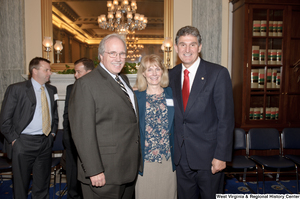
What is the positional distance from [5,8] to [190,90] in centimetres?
425

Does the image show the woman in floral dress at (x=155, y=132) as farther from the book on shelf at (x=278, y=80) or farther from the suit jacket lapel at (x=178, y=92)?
the book on shelf at (x=278, y=80)

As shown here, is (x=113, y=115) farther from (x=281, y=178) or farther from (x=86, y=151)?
(x=281, y=178)

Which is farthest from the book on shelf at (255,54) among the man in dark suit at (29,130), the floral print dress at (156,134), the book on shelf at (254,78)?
the man in dark suit at (29,130)

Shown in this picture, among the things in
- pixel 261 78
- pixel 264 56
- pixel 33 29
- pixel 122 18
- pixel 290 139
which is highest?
pixel 122 18

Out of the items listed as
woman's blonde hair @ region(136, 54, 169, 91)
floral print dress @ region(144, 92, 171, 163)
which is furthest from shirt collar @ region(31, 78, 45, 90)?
floral print dress @ region(144, 92, 171, 163)

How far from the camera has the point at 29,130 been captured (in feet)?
8.96

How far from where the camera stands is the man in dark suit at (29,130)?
2.67m

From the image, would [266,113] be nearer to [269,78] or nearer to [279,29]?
[269,78]

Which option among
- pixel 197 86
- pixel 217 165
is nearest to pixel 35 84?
pixel 197 86

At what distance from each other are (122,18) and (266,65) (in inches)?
119

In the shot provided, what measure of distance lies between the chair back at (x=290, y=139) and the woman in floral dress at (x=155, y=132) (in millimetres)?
2569

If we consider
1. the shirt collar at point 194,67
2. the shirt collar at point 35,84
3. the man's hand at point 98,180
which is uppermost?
the shirt collar at point 194,67

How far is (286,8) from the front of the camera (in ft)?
12.9

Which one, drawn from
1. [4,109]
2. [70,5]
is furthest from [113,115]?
[70,5]
